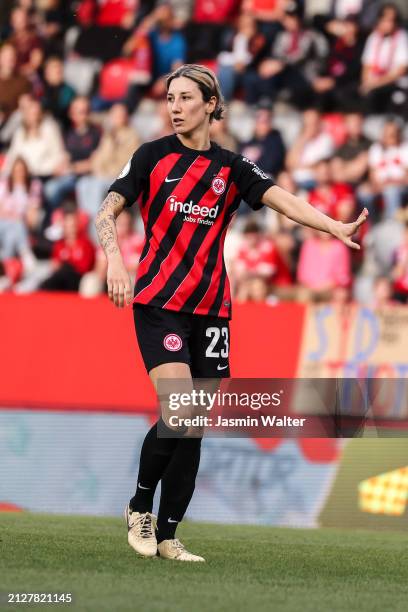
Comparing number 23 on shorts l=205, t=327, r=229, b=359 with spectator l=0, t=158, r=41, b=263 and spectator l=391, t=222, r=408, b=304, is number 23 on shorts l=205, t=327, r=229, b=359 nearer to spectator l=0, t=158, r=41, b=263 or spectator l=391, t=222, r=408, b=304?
spectator l=391, t=222, r=408, b=304

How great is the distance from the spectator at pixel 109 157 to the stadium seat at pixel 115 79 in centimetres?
100

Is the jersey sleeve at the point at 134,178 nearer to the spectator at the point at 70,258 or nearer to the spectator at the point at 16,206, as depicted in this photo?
the spectator at the point at 70,258

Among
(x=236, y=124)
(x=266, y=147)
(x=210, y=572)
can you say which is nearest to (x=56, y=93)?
(x=236, y=124)

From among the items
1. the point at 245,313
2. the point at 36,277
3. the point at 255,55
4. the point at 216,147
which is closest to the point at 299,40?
the point at 255,55

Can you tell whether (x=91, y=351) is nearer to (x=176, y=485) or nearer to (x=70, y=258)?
(x=70, y=258)

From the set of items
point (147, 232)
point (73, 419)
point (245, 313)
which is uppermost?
point (147, 232)

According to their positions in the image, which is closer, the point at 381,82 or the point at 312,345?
the point at 312,345

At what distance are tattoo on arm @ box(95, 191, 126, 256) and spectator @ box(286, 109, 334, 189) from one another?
28.3 feet

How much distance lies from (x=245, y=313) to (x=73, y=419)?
1.59 meters

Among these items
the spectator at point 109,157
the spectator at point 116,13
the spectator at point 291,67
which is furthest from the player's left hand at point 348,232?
the spectator at point 116,13

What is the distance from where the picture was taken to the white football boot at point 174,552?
20.8 feet

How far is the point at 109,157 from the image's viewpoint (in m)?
15.6

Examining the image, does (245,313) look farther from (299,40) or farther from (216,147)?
(299,40)

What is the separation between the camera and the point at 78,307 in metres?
11.0
